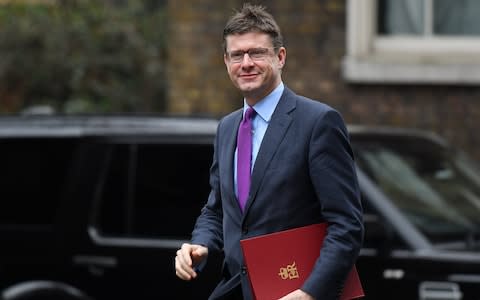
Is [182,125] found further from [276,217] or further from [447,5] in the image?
[447,5]

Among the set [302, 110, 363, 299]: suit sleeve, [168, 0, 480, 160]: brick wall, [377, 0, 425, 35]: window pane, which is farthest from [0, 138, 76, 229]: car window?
[377, 0, 425, 35]: window pane

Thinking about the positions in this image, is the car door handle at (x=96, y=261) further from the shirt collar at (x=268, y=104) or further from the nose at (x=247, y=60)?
the nose at (x=247, y=60)

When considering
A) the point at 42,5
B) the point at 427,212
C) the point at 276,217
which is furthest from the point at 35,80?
the point at 276,217

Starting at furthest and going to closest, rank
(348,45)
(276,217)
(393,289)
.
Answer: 1. (348,45)
2. (393,289)
3. (276,217)

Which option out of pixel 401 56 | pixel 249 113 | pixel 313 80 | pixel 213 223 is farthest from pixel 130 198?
pixel 401 56

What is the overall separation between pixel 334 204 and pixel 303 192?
126 mm

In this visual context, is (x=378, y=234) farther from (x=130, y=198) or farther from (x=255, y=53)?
(x=255, y=53)

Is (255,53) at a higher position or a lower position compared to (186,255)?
higher

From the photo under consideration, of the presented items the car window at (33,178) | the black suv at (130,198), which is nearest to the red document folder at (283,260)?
the black suv at (130,198)

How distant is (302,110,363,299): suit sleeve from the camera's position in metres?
4.35

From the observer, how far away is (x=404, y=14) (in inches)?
480

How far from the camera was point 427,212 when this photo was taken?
7.21 meters

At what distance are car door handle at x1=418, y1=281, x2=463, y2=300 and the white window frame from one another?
5223mm

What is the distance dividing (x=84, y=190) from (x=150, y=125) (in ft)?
1.81
